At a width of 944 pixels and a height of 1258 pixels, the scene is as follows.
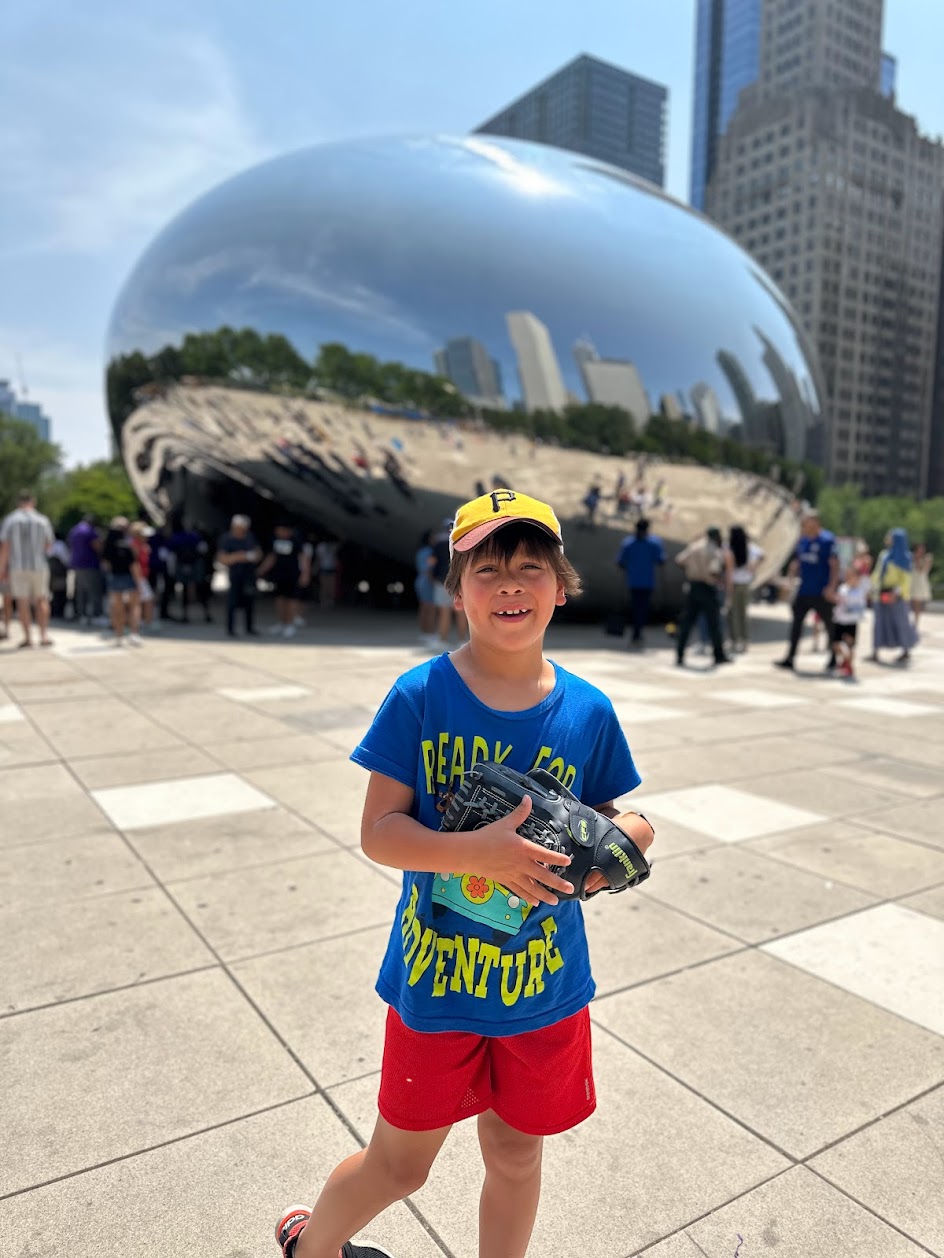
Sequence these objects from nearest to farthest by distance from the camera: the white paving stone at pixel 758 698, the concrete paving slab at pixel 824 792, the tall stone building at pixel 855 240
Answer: the concrete paving slab at pixel 824 792, the white paving stone at pixel 758 698, the tall stone building at pixel 855 240

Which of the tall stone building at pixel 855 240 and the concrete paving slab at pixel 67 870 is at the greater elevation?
the tall stone building at pixel 855 240

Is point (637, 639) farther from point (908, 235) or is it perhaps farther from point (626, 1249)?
point (908, 235)


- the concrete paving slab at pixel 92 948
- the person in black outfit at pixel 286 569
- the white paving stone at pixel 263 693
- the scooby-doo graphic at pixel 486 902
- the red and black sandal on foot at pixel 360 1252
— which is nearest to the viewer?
the scooby-doo graphic at pixel 486 902

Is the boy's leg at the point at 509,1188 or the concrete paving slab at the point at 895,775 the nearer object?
the boy's leg at the point at 509,1188

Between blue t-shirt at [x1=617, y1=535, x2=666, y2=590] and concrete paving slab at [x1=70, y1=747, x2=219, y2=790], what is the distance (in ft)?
22.9

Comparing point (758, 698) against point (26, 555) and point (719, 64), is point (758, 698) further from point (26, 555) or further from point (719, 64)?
point (719, 64)

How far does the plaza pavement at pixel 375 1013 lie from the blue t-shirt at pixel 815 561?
15.2 ft

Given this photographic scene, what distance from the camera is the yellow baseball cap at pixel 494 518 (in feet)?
5.11

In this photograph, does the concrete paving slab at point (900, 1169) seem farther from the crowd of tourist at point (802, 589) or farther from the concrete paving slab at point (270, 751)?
the crowd of tourist at point (802, 589)

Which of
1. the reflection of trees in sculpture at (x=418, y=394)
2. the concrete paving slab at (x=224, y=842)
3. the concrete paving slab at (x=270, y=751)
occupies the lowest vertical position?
the concrete paving slab at (x=224, y=842)

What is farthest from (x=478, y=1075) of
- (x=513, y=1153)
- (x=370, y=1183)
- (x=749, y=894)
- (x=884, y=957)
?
(x=749, y=894)

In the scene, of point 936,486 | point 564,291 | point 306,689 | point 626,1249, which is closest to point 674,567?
point 564,291

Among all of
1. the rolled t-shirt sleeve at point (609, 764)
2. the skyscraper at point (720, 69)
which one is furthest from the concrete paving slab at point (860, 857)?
the skyscraper at point (720, 69)

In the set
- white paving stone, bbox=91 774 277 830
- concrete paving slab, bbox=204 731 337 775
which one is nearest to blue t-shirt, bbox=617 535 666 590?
concrete paving slab, bbox=204 731 337 775
